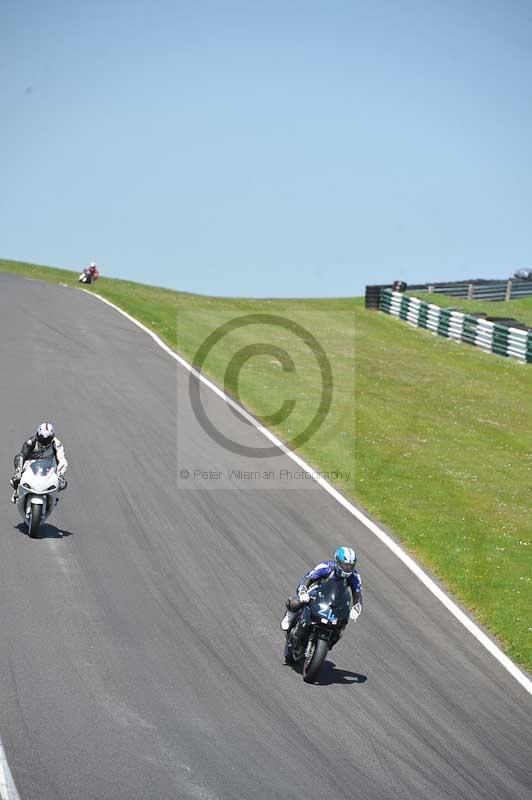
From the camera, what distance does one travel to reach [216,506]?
21219 mm

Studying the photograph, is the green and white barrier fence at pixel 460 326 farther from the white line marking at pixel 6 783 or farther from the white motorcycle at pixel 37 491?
the white line marking at pixel 6 783

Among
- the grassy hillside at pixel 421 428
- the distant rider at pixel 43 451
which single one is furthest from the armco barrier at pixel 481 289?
the distant rider at pixel 43 451

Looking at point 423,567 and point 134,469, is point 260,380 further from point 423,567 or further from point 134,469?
point 423,567

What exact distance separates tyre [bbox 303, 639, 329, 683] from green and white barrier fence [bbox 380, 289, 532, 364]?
3191 centimetres

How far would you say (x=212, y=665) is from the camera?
45.6 ft

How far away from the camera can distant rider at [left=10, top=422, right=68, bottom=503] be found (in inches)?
709

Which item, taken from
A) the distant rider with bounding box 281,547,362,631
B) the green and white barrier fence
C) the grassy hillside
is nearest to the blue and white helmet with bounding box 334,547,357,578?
the distant rider with bounding box 281,547,362,631

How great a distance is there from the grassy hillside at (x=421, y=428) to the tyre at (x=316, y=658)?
3.76 meters

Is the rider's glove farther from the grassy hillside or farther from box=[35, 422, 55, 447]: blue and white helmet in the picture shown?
box=[35, 422, 55, 447]: blue and white helmet

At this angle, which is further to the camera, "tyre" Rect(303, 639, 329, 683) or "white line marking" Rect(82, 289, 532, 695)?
"white line marking" Rect(82, 289, 532, 695)

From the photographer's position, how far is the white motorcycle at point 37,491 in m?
17.6

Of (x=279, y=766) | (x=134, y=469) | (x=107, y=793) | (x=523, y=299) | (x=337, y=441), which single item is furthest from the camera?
(x=523, y=299)

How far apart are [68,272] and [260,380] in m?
28.4

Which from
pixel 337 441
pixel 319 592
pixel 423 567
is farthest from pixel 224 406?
pixel 319 592
